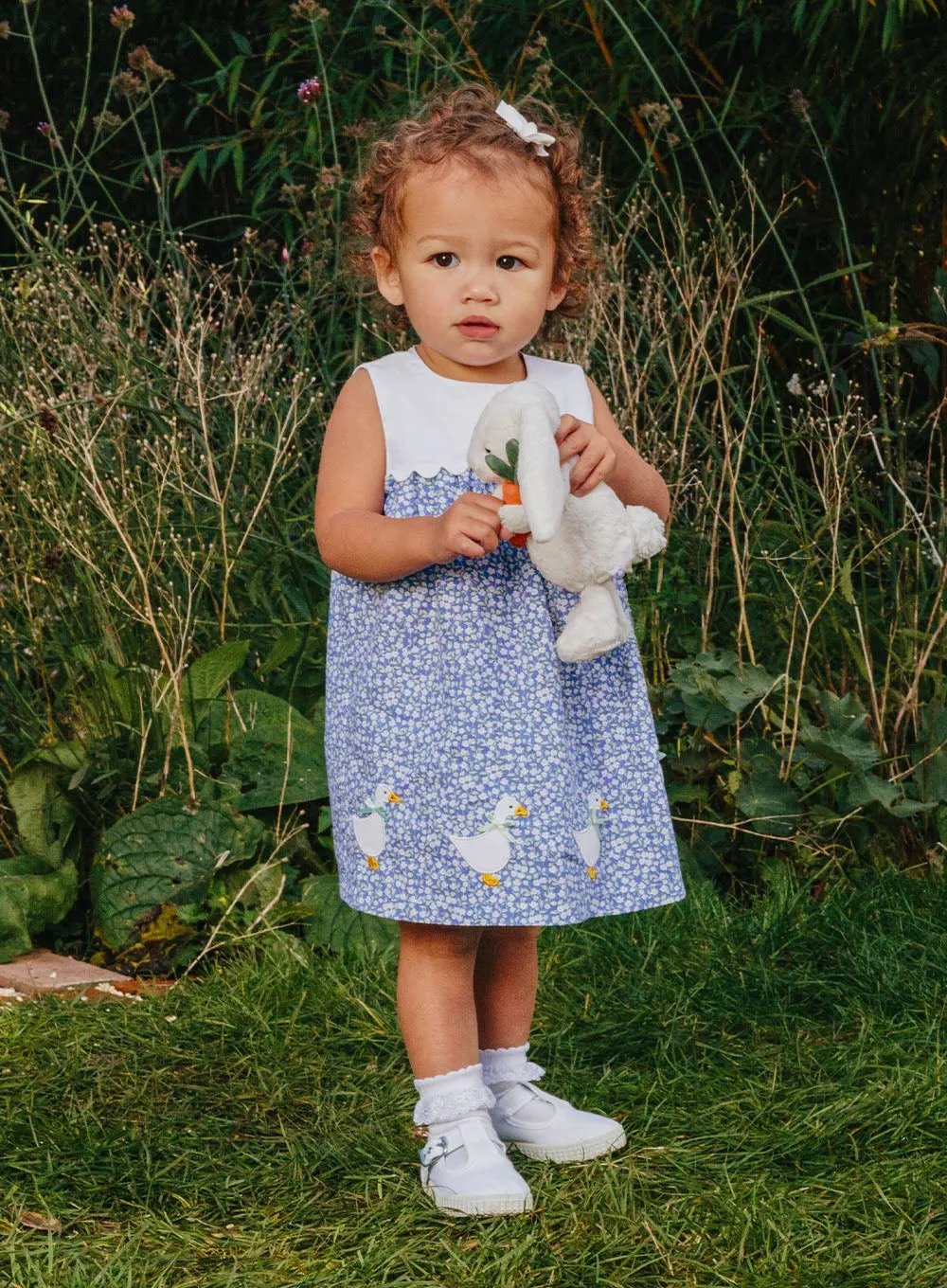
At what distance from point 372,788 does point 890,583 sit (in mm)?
1848

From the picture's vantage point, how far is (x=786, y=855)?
10.2 feet

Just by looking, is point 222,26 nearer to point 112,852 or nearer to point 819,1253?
point 112,852

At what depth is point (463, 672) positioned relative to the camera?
1.99m

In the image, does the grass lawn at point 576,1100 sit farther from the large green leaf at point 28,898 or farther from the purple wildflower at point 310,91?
the purple wildflower at point 310,91

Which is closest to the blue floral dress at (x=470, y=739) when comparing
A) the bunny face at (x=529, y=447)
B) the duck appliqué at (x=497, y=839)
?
the duck appliqué at (x=497, y=839)

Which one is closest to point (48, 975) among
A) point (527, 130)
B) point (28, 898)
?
point (28, 898)

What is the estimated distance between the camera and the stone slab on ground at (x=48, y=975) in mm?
2768

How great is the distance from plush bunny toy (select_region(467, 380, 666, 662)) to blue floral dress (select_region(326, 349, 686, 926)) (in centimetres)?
8

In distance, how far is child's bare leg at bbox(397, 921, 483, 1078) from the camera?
6.72ft

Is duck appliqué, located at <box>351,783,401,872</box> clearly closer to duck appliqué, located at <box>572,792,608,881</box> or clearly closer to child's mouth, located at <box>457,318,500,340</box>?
duck appliqué, located at <box>572,792,608,881</box>

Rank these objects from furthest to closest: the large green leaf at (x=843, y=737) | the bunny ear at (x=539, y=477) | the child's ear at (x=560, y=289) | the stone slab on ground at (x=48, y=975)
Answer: the large green leaf at (x=843, y=737) → the stone slab on ground at (x=48, y=975) → the child's ear at (x=560, y=289) → the bunny ear at (x=539, y=477)

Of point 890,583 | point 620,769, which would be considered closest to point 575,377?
point 620,769

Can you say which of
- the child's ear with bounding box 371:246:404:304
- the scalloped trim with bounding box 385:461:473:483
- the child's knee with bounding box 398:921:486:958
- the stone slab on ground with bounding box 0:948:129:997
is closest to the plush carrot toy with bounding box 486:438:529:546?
the scalloped trim with bounding box 385:461:473:483

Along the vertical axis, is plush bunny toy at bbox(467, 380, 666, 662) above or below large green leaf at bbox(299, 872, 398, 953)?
above
